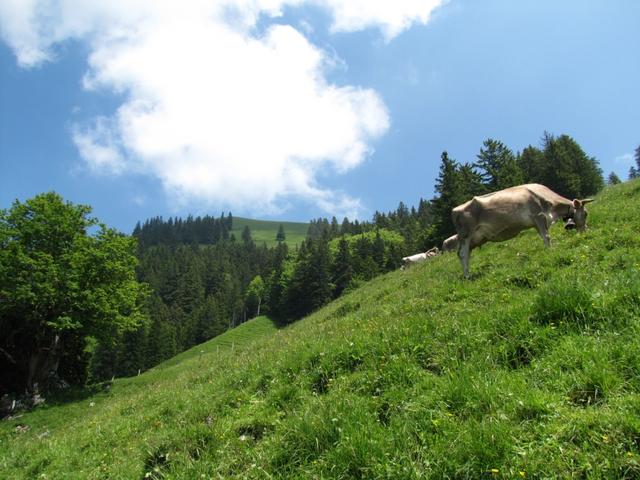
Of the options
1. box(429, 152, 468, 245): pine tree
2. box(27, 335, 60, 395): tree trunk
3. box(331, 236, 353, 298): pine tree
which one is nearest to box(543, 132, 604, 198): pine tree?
box(429, 152, 468, 245): pine tree

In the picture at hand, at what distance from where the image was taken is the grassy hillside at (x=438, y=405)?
429 cm

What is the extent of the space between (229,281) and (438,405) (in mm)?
174326

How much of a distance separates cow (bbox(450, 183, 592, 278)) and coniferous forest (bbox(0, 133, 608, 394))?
2790 cm

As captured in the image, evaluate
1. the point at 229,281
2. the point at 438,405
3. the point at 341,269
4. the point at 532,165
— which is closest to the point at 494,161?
the point at 532,165

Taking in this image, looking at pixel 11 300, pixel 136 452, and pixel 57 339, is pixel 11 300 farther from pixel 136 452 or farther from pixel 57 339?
pixel 136 452

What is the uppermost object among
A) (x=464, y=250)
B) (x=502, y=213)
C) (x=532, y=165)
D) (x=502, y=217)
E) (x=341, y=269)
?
(x=532, y=165)

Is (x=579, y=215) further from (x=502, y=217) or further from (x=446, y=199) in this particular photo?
(x=446, y=199)

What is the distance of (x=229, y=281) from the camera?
571 feet

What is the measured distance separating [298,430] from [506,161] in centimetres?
8041

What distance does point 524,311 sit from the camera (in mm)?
7016

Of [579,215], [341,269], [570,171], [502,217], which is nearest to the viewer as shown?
[502,217]

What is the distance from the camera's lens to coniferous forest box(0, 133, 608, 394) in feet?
104

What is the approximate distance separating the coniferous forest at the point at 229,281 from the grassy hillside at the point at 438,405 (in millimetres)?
A: 25796

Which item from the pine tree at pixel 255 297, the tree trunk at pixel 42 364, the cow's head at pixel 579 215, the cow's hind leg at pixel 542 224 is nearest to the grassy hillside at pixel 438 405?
the cow's hind leg at pixel 542 224
